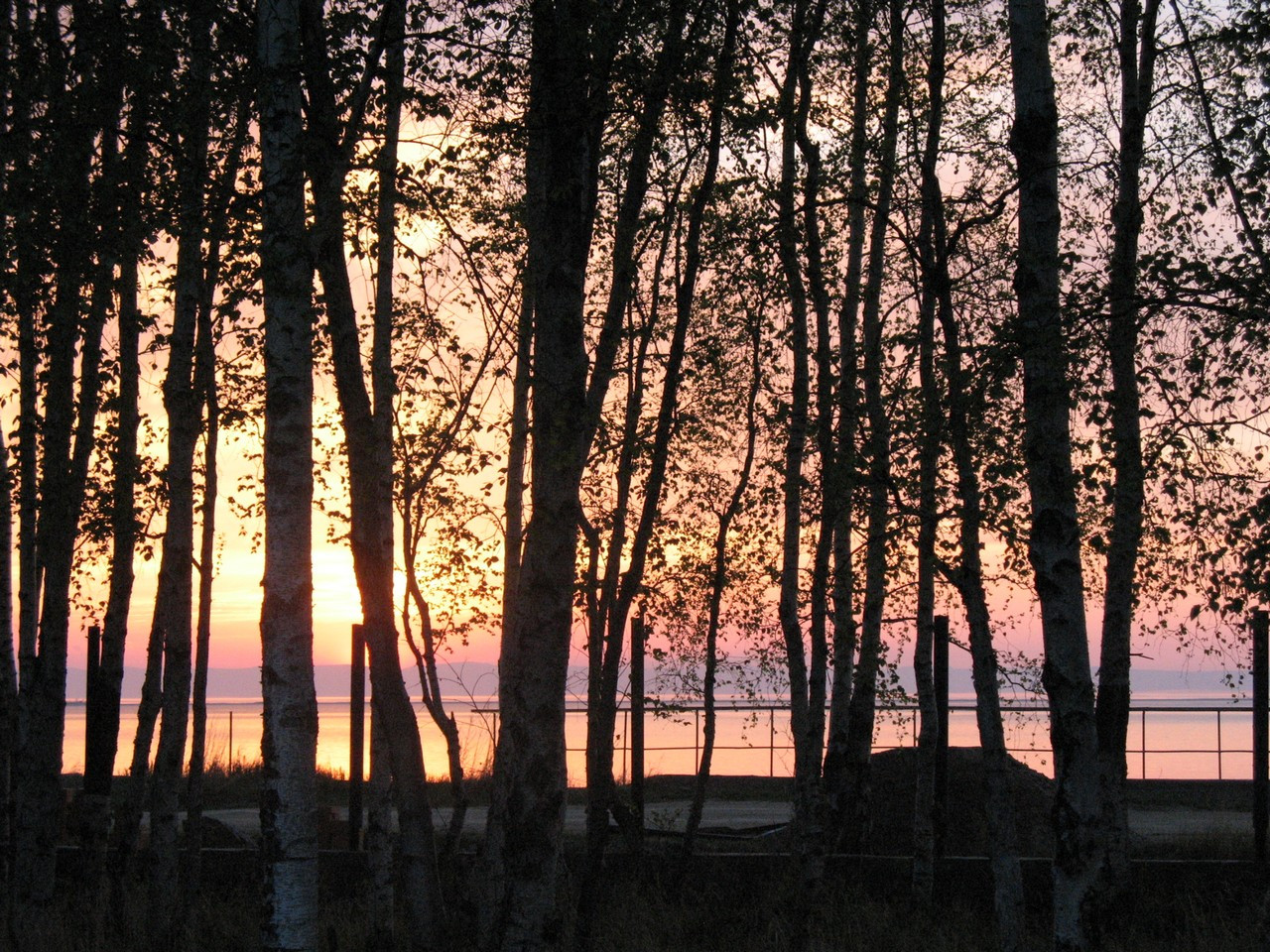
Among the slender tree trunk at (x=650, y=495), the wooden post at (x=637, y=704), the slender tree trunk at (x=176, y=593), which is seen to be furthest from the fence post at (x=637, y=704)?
the slender tree trunk at (x=176, y=593)

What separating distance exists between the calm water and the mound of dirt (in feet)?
2.05

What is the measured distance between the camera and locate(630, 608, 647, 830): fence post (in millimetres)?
16906

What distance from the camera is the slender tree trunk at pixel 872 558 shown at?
13227 mm

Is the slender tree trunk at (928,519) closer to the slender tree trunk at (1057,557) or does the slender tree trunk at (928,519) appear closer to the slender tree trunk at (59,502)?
the slender tree trunk at (1057,557)

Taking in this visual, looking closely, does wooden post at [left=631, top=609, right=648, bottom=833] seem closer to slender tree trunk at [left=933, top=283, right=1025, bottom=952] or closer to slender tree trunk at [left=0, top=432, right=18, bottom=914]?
slender tree trunk at [left=933, top=283, right=1025, bottom=952]

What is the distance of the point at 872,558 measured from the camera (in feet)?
51.8

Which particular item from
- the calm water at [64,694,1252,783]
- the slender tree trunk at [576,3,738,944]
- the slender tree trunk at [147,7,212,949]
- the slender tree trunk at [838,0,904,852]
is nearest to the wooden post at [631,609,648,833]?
the calm water at [64,694,1252,783]

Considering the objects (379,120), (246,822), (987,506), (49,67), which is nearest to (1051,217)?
(987,506)

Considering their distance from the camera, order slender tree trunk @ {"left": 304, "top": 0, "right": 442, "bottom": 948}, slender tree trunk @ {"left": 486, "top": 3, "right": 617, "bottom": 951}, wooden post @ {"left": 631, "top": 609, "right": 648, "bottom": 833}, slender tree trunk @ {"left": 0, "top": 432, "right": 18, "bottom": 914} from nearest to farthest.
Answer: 1. slender tree trunk @ {"left": 486, "top": 3, "right": 617, "bottom": 951}
2. slender tree trunk @ {"left": 304, "top": 0, "right": 442, "bottom": 948}
3. slender tree trunk @ {"left": 0, "top": 432, "right": 18, "bottom": 914}
4. wooden post @ {"left": 631, "top": 609, "right": 648, "bottom": 833}

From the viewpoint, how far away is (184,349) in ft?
36.4

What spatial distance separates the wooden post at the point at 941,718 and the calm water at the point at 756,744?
11.9 feet

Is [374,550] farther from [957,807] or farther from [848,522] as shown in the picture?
[957,807]

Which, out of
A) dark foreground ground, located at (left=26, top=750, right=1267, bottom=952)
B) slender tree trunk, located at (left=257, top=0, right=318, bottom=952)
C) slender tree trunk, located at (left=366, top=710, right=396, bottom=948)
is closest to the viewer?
slender tree trunk, located at (left=257, top=0, right=318, bottom=952)

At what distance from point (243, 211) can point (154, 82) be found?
2148 millimetres
